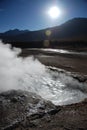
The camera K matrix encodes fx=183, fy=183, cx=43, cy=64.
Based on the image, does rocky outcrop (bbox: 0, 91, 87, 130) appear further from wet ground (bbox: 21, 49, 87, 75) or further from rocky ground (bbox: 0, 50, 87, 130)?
wet ground (bbox: 21, 49, 87, 75)

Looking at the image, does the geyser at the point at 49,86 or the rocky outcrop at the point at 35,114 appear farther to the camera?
the geyser at the point at 49,86

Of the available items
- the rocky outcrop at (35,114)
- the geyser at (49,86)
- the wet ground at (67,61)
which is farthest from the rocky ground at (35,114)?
the wet ground at (67,61)

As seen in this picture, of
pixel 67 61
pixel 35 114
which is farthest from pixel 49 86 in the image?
pixel 67 61

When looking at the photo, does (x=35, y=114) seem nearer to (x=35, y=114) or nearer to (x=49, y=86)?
(x=35, y=114)

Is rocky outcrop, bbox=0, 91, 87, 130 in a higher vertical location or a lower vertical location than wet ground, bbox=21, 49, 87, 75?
lower

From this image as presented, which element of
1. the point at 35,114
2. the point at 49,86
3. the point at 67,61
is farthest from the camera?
the point at 67,61

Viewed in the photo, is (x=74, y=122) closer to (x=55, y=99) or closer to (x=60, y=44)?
(x=55, y=99)

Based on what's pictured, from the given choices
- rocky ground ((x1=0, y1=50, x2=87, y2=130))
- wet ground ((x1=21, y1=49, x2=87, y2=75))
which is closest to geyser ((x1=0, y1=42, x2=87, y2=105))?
rocky ground ((x1=0, y1=50, x2=87, y2=130))

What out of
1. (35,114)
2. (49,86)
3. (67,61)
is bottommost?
(35,114)

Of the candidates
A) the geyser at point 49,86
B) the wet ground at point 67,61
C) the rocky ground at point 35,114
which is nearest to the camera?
the rocky ground at point 35,114

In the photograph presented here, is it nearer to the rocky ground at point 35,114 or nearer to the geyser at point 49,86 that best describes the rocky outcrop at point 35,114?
the rocky ground at point 35,114

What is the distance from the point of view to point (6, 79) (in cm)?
697

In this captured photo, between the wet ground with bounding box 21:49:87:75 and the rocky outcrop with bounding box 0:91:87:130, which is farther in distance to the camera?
the wet ground with bounding box 21:49:87:75

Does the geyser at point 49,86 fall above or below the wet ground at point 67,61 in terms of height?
below
